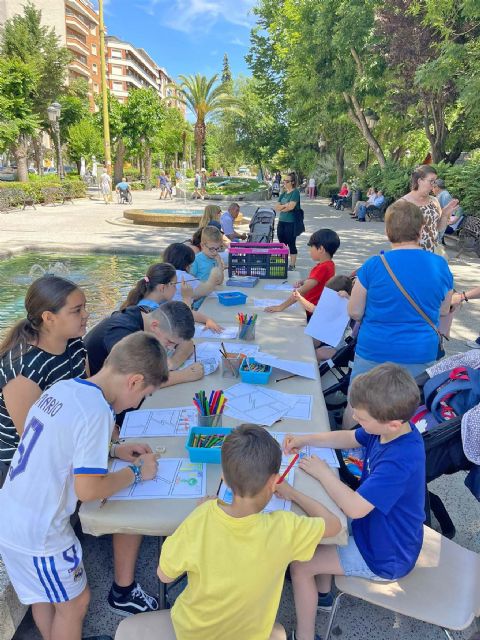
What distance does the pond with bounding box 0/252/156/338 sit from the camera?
7.11 metres

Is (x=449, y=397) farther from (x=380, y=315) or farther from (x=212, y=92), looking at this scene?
(x=212, y=92)

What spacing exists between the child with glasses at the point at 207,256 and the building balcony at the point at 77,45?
66247 millimetres

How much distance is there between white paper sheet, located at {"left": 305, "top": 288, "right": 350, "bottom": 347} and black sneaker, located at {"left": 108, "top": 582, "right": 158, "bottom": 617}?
6.68ft

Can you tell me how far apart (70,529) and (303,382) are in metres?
1.47

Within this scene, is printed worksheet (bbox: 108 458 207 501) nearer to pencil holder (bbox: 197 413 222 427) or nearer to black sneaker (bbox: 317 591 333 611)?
pencil holder (bbox: 197 413 222 427)

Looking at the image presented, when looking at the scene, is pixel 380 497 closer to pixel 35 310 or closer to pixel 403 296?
pixel 403 296

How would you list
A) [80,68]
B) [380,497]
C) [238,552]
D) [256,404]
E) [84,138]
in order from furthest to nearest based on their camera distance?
[80,68] → [84,138] → [256,404] → [380,497] → [238,552]

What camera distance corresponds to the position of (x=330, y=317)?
3.55 m

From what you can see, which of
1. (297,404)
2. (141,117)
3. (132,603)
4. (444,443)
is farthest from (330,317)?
(141,117)

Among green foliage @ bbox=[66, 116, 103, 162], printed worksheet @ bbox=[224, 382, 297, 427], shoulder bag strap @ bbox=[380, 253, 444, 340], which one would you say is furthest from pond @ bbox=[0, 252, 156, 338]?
green foliage @ bbox=[66, 116, 103, 162]

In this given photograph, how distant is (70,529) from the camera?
1.79 metres

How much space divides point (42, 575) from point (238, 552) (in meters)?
0.79

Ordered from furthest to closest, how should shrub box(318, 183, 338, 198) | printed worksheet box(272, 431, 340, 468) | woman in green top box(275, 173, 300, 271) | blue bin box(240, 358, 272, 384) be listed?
shrub box(318, 183, 338, 198) → woman in green top box(275, 173, 300, 271) → blue bin box(240, 358, 272, 384) → printed worksheet box(272, 431, 340, 468)

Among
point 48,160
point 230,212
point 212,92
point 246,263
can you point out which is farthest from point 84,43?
point 246,263
